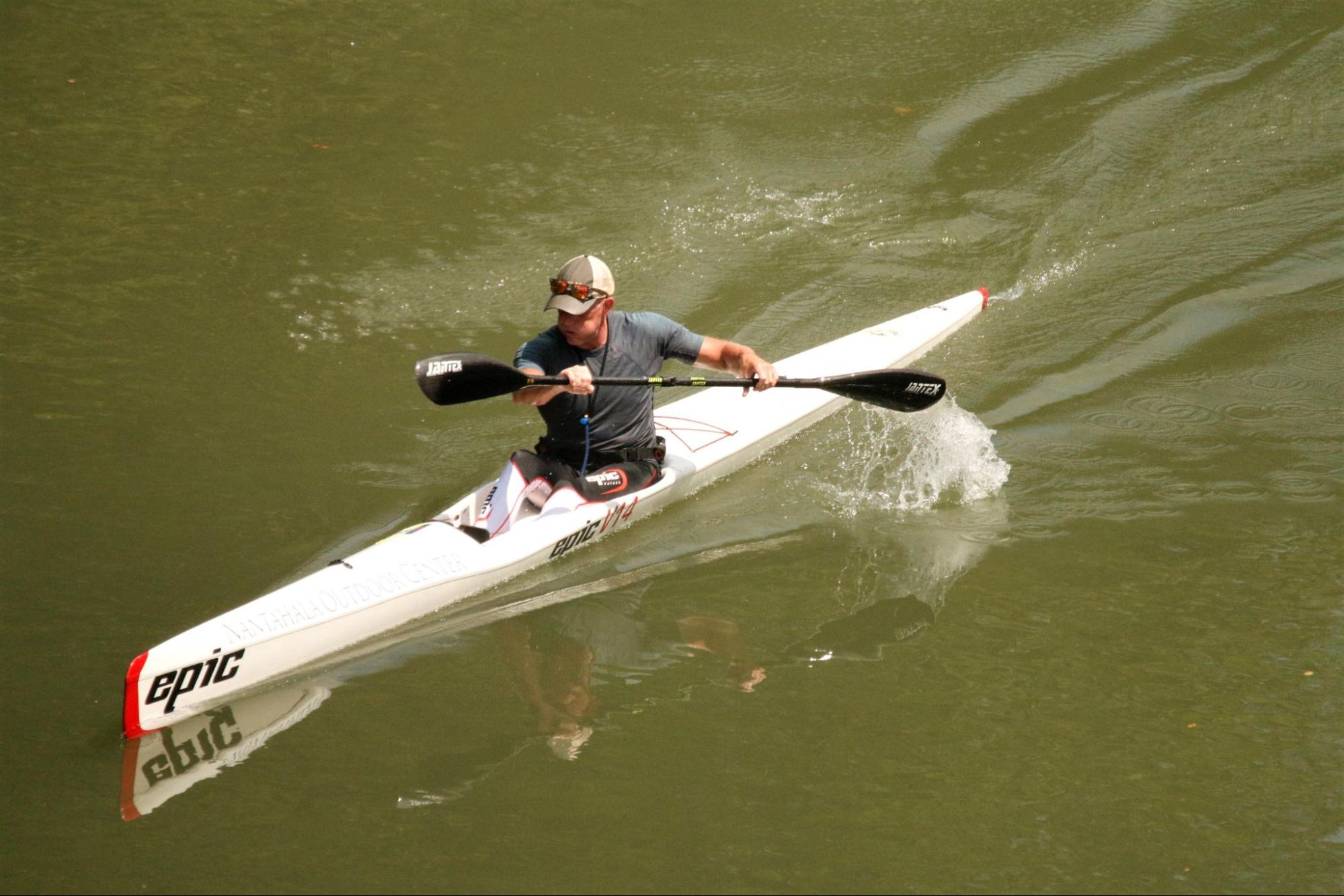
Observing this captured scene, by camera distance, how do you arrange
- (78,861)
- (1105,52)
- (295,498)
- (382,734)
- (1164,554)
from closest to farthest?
(78,861) < (382,734) < (1164,554) < (295,498) < (1105,52)

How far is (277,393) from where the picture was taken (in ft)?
23.7

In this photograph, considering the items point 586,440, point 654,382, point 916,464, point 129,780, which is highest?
point 654,382

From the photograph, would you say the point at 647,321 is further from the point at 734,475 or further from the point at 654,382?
the point at 734,475

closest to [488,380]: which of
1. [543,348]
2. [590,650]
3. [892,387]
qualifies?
[543,348]

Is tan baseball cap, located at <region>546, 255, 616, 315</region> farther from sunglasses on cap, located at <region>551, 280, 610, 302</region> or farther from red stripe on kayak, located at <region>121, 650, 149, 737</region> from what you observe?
red stripe on kayak, located at <region>121, 650, 149, 737</region>

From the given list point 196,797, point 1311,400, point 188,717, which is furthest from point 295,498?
point 1311,400

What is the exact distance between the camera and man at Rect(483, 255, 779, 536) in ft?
18.5

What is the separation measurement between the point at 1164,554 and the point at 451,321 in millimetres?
4513

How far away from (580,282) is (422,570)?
142cm

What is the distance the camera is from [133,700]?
14.9ft

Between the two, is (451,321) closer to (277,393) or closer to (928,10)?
(277,393)

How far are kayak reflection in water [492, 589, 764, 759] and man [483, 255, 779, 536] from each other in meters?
0.57

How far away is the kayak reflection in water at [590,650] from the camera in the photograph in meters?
4.89

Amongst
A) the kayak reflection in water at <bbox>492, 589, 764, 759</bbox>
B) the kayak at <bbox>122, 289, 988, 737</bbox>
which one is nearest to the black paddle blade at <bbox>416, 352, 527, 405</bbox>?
the kayak at <bbox>122, 289, 988, 737</bbox>
